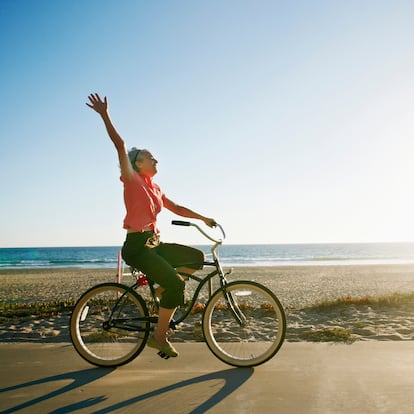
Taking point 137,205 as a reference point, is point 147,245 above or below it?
below

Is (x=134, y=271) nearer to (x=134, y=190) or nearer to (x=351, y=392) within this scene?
(x=134, y=190)

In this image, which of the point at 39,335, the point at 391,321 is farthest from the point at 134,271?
the point at 391,321

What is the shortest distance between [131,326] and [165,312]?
408 mm

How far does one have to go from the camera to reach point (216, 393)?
3521 mm

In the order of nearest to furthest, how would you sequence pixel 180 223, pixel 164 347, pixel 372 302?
pixel 164 347, pixel 180 223, pixel 372 302

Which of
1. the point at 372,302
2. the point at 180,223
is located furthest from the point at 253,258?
the point at 180,223

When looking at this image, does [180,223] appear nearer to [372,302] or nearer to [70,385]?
[70,385]

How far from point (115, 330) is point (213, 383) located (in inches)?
50.5

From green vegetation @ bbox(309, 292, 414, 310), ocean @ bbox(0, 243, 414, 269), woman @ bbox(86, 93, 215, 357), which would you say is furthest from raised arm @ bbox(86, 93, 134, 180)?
ocean @ bbox(0, 243, 414, 269)

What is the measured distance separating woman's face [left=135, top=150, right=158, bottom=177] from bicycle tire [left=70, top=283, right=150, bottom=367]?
1165mm

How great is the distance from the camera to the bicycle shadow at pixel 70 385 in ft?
10.7

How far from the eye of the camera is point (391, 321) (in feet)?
24.7

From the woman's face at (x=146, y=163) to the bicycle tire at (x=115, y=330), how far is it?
1.17 metres

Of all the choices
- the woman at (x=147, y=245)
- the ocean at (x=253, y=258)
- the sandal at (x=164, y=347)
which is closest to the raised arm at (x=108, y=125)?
the woman at (x=147, y=245)
